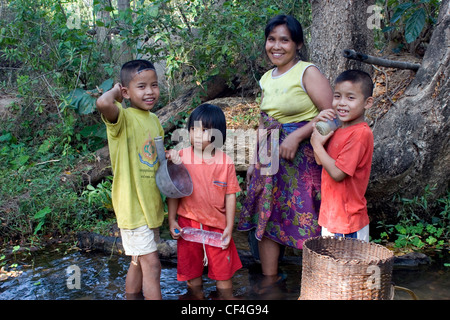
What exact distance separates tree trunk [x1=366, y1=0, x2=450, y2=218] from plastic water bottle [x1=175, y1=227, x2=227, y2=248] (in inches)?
71.5

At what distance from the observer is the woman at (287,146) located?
2625 mm

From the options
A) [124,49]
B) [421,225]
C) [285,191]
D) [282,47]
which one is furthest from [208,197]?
[124,49]

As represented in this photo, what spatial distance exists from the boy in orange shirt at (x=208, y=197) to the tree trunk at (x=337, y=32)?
1522 millimetres

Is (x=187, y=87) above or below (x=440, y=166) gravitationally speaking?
above

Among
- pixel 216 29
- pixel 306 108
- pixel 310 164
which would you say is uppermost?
pixel 216 29

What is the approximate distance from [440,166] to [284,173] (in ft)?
6.52

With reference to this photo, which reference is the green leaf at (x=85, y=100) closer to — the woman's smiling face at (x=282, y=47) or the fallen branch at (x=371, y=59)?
the woman's smiling face at (x=282, y=47)

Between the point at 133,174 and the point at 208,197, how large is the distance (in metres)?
0.49

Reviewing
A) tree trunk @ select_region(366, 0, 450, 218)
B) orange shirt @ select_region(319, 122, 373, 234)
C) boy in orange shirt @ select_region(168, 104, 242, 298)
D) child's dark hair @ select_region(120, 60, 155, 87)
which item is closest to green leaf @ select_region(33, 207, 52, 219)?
boy in orange shirt @ select_region(168, 104, 242, 298)

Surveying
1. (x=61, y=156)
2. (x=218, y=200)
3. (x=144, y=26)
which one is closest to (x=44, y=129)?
(x=61, y=156)

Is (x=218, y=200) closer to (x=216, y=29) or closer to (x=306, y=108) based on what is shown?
(x=306, y=108)

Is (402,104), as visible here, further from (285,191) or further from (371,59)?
(285,191)
